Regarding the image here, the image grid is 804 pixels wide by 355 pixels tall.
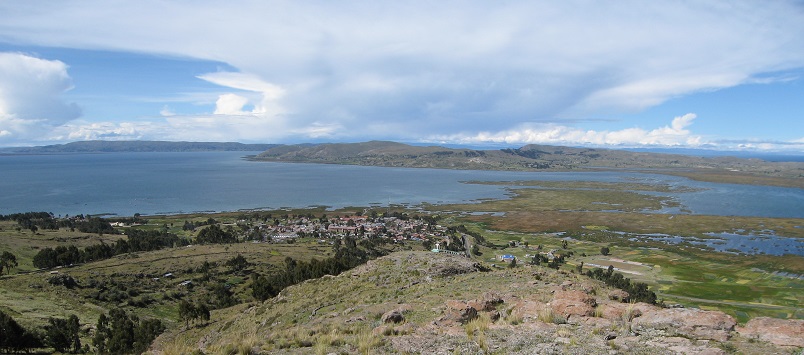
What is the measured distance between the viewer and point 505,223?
10369cm

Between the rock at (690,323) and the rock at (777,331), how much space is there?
40 cm

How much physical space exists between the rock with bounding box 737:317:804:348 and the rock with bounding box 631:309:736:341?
15.8 inches

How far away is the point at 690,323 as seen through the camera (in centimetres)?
1086

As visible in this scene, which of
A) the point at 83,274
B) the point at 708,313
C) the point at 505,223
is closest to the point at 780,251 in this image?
the point at 505,223

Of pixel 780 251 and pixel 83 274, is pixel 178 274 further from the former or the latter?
pixel 780 251

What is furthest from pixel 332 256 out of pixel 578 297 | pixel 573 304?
pixel 573 304

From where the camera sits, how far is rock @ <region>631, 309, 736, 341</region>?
10384 millimetres

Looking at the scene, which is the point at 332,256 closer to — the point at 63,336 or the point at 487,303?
the point at 63,336

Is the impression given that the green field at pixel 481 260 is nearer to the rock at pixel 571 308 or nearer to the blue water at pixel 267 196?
the rock at pixel 571 308

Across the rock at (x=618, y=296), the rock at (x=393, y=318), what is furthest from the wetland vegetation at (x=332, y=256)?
the rock at (x=618, y=296)

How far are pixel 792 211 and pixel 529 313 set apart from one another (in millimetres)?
153472

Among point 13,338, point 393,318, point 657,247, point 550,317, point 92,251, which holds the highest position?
point 550,317

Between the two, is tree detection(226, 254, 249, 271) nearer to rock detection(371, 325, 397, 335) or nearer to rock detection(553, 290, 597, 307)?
rock detection(371, 325, 397, 335)

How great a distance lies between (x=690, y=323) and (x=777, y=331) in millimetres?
1686
